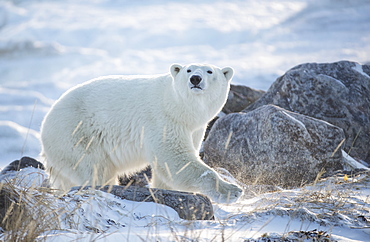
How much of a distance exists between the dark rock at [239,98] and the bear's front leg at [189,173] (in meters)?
7.48

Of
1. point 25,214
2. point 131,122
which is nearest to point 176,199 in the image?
point 25,214

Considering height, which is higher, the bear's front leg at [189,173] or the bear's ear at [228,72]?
the bear's ear at [228,72]

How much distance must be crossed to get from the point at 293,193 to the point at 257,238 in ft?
8.87

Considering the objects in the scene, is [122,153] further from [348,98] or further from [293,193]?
[348,98]

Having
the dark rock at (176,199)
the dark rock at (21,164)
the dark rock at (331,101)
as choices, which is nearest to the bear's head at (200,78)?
the dark rock at (176,199)

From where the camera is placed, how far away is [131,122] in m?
5.71

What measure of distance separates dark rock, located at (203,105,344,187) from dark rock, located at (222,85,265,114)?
463cm

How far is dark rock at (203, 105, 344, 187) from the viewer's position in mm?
7629

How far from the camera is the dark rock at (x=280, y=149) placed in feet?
25.0

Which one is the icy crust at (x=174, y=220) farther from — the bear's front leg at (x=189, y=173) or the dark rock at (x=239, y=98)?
the dark rock at (x=239, y=98)

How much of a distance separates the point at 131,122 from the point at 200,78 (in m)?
1.22

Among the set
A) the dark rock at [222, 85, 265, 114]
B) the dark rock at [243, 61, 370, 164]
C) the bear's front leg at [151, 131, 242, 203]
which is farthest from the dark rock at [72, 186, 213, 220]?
the dark rock at [222, 85, 265, 114]

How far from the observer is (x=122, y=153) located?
584 cm

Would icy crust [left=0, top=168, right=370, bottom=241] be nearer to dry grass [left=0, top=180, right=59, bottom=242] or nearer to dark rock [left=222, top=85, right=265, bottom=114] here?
dry grass [left=0, top=180, right=59, bottom=242]
